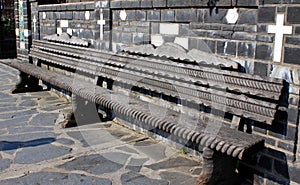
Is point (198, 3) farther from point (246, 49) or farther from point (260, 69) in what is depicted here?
point (260, 69)

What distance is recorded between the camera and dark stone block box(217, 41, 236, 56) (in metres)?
3.48

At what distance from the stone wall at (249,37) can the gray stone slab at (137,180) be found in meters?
0.80

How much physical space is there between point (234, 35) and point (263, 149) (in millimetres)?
1073

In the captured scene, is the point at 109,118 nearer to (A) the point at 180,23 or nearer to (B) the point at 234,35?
(A) the point at 180,23

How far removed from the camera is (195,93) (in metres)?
3.71

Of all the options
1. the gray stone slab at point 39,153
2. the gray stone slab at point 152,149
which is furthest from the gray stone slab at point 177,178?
the gray stone slab at point 39,153

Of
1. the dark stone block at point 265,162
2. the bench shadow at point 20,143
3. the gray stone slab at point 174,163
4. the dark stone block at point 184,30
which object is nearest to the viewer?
the dark stone block at point 265,162

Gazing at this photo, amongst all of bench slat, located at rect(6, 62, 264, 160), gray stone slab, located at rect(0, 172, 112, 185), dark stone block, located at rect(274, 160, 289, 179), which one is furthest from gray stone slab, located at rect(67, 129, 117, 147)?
dark stone block, located at rect(274, 160, 289, 179)

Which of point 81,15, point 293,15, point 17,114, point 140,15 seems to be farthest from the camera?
point 81,15

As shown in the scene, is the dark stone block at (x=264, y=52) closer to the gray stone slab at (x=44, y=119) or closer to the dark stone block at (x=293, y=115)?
the dark stone block at (x=293, y=115)

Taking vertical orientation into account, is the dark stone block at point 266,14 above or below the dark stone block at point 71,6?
below

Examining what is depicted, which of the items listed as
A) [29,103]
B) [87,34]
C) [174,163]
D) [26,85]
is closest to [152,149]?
[174,163]

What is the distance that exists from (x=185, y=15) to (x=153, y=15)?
64cm

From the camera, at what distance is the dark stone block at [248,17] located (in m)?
3.26
